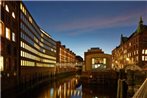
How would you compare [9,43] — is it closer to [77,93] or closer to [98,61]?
[77,93]

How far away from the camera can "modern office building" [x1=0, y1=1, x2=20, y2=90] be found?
44156 millimetres

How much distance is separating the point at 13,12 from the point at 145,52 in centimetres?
5368

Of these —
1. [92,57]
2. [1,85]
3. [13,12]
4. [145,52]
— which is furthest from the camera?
[145,52]

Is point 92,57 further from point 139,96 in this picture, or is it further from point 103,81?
point 139,96

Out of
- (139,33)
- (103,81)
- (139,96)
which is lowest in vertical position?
(103,81)

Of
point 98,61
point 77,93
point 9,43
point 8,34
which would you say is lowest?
point 77,93

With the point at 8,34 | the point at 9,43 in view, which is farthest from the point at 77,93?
the point at 8,34

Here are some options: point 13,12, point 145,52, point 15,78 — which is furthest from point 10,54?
point 145,52

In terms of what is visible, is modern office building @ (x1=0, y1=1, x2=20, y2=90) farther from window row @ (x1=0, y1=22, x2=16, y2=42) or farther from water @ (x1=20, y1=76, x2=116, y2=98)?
water @ (x1=20, y1=76, x2=116, y2=98)

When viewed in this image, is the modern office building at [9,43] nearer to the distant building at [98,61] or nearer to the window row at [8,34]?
the window row at [8,34]

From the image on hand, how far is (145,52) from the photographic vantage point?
282ft

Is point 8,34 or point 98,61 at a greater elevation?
point 8,34

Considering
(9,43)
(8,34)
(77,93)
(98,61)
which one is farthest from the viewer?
(98,61)

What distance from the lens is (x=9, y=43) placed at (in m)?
49.9
